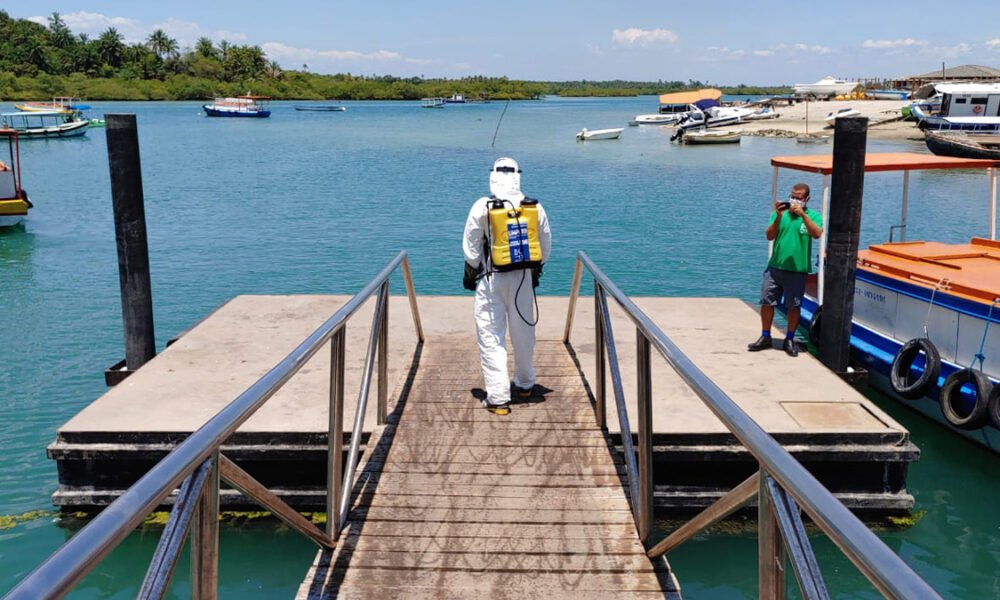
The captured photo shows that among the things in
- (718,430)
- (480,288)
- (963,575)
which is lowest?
(963,575)

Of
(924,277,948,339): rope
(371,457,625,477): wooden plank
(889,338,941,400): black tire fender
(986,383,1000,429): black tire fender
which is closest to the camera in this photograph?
(371,457,625,477): wooden plank

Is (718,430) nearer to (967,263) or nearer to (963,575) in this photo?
(963,575)

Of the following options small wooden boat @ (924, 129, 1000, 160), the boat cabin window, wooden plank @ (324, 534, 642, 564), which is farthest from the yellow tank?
small wooden boat @ (924, 129, 1000, 160)

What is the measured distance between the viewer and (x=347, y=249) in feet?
69.2

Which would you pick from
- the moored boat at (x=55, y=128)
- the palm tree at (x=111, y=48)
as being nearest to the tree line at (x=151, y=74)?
the palm tree at (x=111, y=48)

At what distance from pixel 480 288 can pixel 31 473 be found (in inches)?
186

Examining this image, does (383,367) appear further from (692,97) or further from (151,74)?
(151,74)

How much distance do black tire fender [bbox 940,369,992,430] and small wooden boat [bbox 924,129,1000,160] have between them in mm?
32614

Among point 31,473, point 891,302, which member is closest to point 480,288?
point 31,473

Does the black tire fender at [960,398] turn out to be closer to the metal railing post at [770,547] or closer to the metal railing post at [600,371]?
the metal railing post at [600,371]

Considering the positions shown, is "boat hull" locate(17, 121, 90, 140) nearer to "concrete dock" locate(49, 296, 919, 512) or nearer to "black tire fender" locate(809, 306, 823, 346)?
"concrete dock" locate(49, 296, 919, 512)

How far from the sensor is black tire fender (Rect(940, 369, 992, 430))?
7.89 meters

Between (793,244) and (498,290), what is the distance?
10.7 feet

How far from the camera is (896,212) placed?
26.7 m
